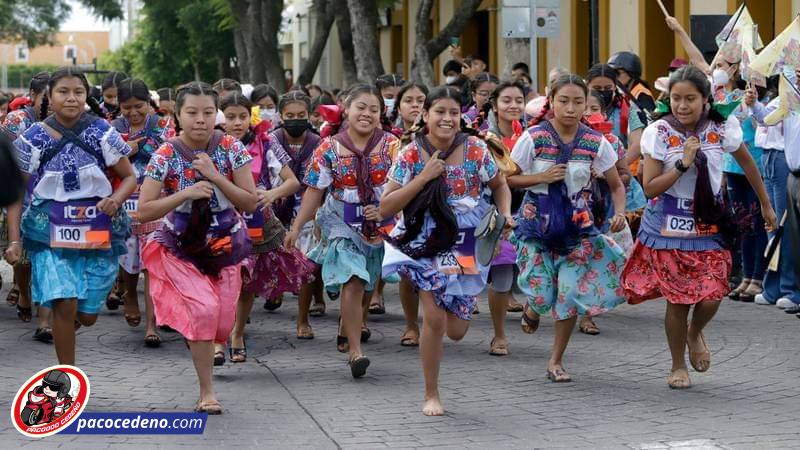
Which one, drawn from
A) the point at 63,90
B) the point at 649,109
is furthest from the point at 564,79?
the point at 649,109

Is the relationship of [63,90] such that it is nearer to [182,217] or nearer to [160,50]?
[182,217]

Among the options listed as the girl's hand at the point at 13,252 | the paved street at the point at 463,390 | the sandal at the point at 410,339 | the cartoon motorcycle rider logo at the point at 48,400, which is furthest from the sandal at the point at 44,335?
the cartoon motorcycle rider logo at the point at 48,400

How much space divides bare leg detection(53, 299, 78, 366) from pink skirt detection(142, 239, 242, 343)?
0.59 m

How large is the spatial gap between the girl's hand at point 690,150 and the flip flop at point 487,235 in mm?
1115

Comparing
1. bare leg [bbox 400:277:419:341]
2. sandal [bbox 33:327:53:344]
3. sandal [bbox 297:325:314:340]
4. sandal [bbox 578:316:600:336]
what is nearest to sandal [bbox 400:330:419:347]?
bare leg [bbox 400:277:419:341]

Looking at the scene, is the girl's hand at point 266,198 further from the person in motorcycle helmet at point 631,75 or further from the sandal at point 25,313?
the person in motorcycle helmet at point 631,75

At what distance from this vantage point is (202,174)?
26.2 feet

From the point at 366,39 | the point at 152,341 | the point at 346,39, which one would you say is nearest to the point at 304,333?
the point at 152,341

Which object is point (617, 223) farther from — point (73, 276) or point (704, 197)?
point (73, 276)

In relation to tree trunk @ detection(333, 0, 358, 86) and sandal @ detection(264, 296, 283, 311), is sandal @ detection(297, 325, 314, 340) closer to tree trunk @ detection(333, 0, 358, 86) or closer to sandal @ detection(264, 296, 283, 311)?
sandal @ detection(264, 296, 283, 311)

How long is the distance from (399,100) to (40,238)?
325 centimetres

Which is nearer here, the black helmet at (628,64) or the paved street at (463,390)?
the paved street at (463,390)

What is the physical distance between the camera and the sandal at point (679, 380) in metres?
8.70

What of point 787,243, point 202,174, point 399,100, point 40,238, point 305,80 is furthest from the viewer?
point 305,80
